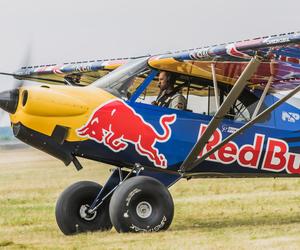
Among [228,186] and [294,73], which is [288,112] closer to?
[294,73]

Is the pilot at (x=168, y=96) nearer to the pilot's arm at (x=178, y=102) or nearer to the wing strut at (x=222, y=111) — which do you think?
the pilot's arm at (x=178, y=102)

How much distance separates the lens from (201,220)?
14.0 meters

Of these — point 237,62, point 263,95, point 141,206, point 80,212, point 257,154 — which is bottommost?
point 80,212

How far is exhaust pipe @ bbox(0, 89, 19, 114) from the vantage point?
37.7ft

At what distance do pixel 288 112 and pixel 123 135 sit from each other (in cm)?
302

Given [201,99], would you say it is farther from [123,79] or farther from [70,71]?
[70,71]

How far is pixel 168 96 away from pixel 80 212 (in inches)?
84.3

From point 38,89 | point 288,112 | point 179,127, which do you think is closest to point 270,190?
point 288,112

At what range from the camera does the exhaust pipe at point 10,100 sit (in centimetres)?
1148

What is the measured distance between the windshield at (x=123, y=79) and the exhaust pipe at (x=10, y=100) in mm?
1313

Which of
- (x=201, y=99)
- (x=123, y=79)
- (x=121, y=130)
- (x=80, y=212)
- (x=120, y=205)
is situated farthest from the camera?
(x=201, y=99)

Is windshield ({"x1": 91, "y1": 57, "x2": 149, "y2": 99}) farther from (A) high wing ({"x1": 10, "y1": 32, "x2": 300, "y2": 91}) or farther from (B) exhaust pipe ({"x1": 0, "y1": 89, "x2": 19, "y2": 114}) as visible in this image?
(B) exhaust pipe ({"x1": 0, "y1": 89, "x2": 19, "y2": 114})

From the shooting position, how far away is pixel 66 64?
15195 millimetres

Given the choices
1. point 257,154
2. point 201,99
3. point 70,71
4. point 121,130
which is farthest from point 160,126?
point 70,71
